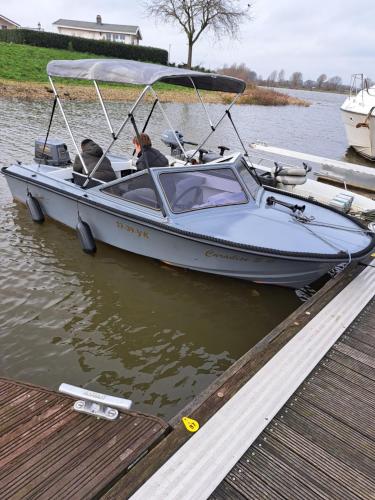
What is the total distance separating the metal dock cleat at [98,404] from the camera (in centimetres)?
248

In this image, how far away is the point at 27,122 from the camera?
13.5 m

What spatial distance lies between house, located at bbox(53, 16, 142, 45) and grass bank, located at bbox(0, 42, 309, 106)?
3521cm

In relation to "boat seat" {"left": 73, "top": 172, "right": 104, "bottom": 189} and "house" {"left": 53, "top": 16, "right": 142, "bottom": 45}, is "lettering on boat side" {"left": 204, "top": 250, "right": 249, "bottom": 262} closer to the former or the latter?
"boat seat" {"left": 73, "top": 172, "right": 104, "bottom": 189}

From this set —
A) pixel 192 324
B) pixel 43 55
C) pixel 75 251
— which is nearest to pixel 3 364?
pixel 192 324

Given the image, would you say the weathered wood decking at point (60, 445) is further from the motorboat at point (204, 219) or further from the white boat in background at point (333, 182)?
the white boat in background at point (333, 182)

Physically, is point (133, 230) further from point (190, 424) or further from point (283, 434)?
point (283, 434)

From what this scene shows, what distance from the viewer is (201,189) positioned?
5.00 m

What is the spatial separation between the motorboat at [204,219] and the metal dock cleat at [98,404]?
7.64 feet

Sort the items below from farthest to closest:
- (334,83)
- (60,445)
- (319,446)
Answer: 1. (334,83)
2. (319,446)
3. (60,445)

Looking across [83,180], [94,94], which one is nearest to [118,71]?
[83,180]

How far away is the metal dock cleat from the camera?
2.48m

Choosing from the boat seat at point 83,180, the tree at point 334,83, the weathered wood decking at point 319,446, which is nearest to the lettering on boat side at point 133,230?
the boat seat at point 83,180

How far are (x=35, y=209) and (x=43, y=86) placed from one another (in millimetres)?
18405

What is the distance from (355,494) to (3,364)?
3.10 m
